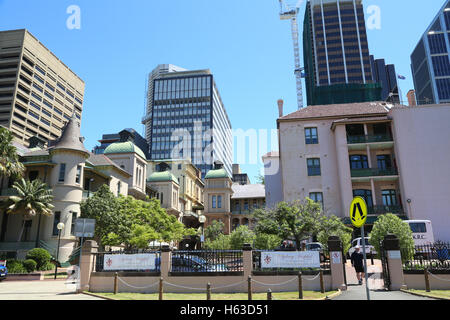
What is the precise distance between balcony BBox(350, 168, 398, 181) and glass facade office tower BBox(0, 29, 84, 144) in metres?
79.0

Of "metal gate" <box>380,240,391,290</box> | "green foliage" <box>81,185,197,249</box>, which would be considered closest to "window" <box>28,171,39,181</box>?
"green foliage" <box>81,185,197,249</box>

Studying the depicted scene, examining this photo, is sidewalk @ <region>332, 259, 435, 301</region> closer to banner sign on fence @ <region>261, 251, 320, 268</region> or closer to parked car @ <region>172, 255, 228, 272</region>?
banner sign on fence @ <region>261, 251, 320, 268</region>

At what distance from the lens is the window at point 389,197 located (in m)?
38.9

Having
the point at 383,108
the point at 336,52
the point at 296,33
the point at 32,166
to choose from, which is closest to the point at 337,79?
the point at 336,52

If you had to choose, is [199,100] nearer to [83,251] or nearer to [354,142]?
[354,142]

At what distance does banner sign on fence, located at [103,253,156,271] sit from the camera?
16.9 meters

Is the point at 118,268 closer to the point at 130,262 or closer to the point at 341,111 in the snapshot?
the point at 130,262

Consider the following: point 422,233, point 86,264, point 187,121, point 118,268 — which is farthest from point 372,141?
point 187,121

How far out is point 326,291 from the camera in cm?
1559

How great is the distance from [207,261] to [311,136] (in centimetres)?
2973

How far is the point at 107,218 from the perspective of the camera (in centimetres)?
3316

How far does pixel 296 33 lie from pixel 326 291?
161503mm
